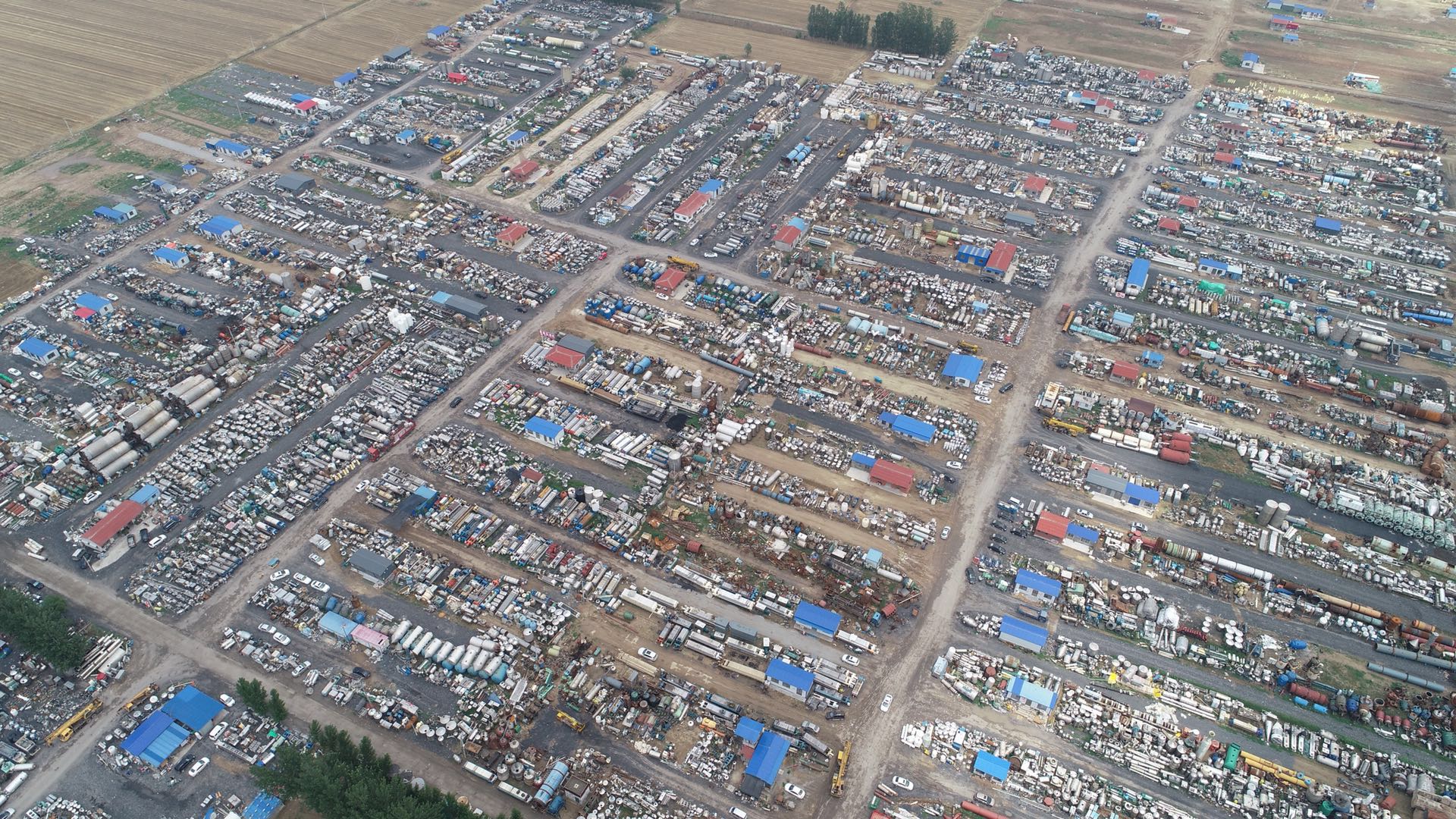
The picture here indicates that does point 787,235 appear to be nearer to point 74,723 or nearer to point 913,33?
point 913,33

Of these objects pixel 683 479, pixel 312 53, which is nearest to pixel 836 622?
pixel 683 479

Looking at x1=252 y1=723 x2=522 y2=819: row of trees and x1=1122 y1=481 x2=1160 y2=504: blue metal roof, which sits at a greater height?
x1=1122 y1=481 x2=1160 y2=504: blue metal roof

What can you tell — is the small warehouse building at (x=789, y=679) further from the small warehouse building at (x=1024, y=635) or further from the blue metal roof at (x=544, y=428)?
the blue metal roof at (x=544, y=428)

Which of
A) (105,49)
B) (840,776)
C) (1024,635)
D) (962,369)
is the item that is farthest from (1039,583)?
(105,49)

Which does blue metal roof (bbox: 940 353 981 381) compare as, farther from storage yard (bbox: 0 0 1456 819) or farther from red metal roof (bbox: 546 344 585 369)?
red metal roof (bbox: 546 344 585 369)

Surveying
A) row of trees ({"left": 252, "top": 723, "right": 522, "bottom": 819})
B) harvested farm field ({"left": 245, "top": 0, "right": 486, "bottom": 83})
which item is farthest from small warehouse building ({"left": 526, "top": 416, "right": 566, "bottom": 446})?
harvested farm field ({"left": 245, "top": 0, "right": 486, "bottom": 83})

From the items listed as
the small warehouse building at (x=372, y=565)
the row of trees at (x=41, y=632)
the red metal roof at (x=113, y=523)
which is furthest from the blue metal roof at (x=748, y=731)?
the red metal roof at (x=113, y=523)
